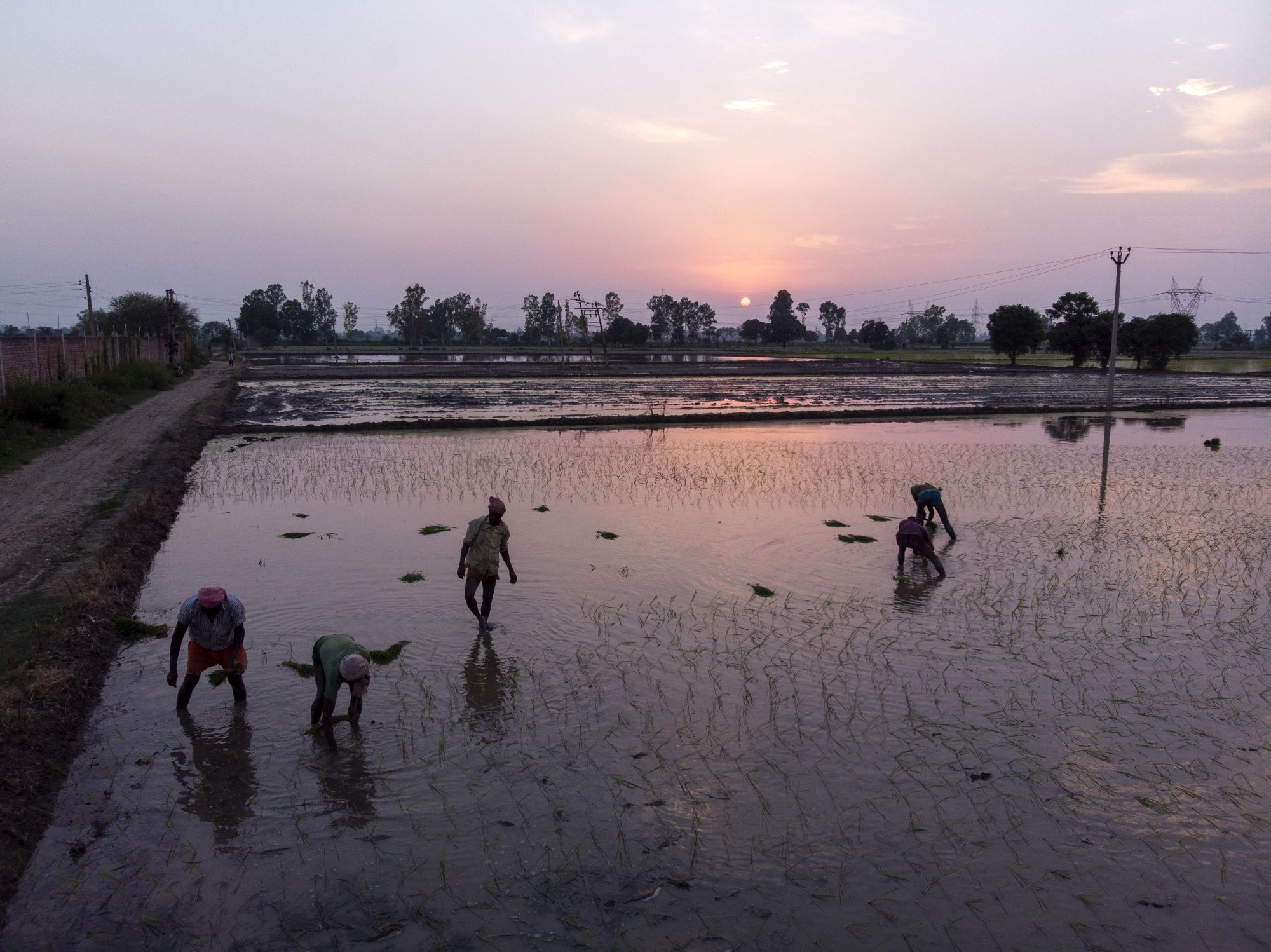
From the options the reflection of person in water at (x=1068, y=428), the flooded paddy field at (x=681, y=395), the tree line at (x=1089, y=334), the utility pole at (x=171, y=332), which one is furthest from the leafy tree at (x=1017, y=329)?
the utility pole at (x=171, y=332)

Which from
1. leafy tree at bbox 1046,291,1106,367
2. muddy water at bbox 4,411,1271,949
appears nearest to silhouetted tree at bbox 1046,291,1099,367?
leafy tree at bbox 1046,291,1106,367

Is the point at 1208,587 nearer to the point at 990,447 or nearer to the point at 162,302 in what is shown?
the point at 990,447

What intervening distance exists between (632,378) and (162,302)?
187 feet

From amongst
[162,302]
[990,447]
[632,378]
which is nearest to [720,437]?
[990,447]

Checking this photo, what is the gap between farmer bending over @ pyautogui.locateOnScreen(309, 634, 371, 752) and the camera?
18.9 ft

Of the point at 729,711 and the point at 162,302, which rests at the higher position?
the point at 162,302

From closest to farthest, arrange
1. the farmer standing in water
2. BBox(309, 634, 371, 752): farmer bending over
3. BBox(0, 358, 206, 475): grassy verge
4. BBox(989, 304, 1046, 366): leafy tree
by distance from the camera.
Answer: BBox(309, 634, 371, 752): farmer bending over, the farmer standing in water, BBox(0, 358, 206, 475): grassy verge, BBox(989, 304, 1046, 366): leafy tree

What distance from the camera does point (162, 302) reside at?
82562mm

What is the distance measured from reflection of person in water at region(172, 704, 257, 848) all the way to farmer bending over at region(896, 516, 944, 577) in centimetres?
739

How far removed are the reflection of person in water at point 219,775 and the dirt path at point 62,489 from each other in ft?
13.3

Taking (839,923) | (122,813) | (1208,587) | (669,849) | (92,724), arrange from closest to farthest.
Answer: (839,923), (669,849), (122,813), (92,724), (1208,587)

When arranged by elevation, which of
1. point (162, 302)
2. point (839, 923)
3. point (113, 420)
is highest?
point (162, 302)

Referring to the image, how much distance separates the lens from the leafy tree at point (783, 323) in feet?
463

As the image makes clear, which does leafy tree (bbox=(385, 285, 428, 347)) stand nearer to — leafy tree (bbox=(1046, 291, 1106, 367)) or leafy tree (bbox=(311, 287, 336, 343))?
leafy tree (bbox=(311, 287, 336, 343))
